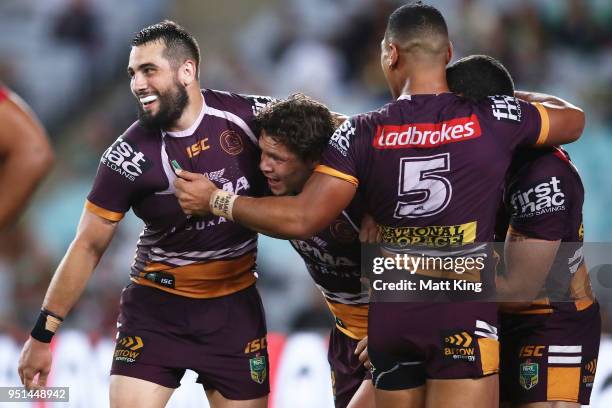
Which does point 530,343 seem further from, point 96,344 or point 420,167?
point 96,344

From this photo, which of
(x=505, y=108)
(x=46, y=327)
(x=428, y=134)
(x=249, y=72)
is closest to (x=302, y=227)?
(x=428, y=134)

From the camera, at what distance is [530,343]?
5066 millimetres

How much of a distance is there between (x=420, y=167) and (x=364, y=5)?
233 inches

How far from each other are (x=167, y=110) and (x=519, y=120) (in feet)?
6.03

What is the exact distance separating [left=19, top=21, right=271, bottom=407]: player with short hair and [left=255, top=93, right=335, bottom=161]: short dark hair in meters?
0.36

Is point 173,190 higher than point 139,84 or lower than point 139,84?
lower

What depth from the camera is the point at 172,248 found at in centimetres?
536

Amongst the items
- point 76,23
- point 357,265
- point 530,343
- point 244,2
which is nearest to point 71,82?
point 76,23

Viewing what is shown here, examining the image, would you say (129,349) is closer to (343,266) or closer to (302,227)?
(343,266)

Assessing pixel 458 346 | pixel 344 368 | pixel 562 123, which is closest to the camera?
pixel 458 346

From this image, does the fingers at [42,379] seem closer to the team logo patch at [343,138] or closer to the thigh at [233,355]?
the thigh at [233,355]

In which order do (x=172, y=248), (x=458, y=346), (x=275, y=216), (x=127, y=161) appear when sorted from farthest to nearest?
1. (x=172, y=248)
2. (x=127, y=161)
3. (x=275, y=216)
4. (x=458, y=346)

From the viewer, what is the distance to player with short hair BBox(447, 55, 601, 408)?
4.84 metres

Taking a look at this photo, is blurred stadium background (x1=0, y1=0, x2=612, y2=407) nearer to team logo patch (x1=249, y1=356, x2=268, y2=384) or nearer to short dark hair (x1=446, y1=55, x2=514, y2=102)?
team logo patch (x1=249, y1=356, x2=268, y2=384)
